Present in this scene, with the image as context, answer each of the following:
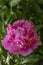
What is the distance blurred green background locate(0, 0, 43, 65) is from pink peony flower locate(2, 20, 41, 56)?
6 cm

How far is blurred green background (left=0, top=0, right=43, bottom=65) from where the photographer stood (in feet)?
2.85

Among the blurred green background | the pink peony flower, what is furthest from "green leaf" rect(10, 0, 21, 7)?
the pink peony flower

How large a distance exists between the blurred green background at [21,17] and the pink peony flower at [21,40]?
6 centimetres

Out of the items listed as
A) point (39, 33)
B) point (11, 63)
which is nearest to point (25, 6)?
point (39, 33)

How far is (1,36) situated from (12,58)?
99 millimetres

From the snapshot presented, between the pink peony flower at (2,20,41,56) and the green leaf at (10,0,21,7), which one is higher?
the green leaf at (10,0,21,7)

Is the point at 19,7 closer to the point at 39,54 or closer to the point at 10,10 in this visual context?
the point at 10,10

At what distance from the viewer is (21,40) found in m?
0.80

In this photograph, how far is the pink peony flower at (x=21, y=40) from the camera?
80 centimetres

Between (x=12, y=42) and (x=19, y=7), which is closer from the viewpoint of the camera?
(x=12, y=42)

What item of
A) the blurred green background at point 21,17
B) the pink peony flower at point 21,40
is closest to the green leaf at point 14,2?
the blurred green background at point 21,17

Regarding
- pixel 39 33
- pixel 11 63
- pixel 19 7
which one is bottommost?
pixel 11 63

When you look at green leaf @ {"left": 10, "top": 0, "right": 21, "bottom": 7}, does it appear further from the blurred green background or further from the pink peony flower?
the pink peony flower

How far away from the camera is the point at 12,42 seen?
0.81 m
